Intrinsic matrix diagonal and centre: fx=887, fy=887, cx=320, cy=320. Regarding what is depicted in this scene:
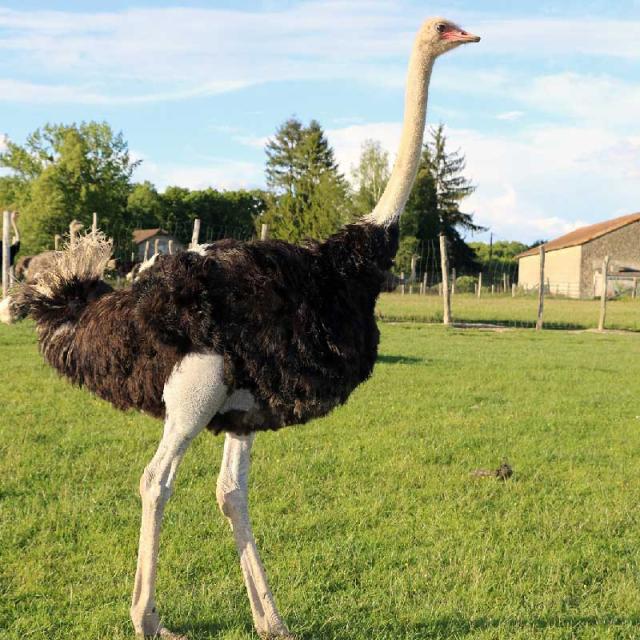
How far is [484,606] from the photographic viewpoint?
10.5 feet

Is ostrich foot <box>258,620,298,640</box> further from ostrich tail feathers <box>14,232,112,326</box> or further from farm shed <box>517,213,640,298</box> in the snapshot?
farm shed <box>517,213,640,298</box>

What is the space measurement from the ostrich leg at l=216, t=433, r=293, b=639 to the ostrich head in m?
1.56

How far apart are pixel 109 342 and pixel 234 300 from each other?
0.45 metres

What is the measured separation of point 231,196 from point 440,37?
55079 mm

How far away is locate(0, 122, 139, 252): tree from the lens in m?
32.4

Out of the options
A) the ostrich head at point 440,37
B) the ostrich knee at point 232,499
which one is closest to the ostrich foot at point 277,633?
the ostrich knee at point 232,499

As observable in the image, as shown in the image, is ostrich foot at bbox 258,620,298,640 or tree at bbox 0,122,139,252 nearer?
ostrich foot at bbox 258,620,298,640

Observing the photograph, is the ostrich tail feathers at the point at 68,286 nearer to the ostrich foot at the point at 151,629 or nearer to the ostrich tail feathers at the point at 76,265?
the ostrich tail feathers at the point at 76,265

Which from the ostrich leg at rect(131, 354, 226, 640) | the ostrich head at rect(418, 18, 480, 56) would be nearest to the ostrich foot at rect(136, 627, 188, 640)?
the ostrich leg at rect(131, 354, 226, 640)

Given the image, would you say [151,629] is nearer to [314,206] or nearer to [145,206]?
[314,206]

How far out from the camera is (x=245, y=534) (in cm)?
297

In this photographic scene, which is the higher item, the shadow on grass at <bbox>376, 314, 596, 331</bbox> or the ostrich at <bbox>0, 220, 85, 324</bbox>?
the ostrich at <bbox>0, 220, 85, 324</bbox>

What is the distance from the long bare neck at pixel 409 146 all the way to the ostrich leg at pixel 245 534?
2.93ft

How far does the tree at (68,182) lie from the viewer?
3244 cm
